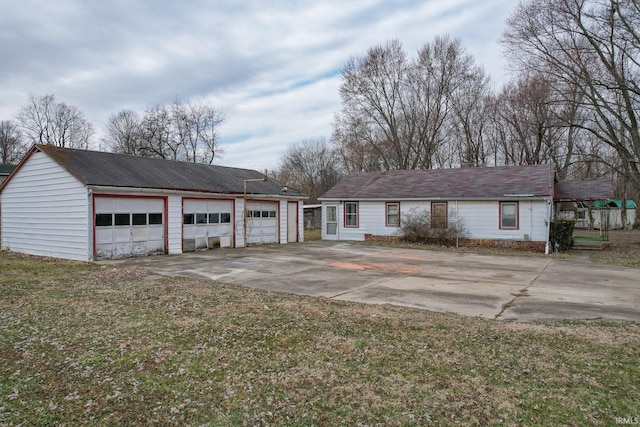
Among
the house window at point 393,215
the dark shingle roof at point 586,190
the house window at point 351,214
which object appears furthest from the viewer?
the house window at point 351,214

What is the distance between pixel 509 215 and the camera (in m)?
18.4

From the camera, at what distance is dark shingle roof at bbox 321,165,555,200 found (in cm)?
1870

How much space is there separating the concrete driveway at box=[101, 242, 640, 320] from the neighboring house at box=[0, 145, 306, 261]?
1.10 m

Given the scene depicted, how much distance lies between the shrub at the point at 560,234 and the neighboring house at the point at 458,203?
293mm

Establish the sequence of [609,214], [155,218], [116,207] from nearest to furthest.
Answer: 1. [116,207]
2. [155,218]
3. [609,214]

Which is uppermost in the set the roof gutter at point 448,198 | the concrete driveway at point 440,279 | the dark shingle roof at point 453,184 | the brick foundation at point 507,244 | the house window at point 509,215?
the dark shingle roof at point 453,184

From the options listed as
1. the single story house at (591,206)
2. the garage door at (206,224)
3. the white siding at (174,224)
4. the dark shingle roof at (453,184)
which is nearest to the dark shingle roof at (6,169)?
the garage door at (206,224)

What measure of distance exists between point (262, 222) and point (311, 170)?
2819 cm

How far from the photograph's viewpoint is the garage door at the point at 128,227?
13.8m

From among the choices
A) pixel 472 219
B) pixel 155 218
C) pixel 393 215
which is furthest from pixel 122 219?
pixel 472 219

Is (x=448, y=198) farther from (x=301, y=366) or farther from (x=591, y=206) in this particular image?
(x=591, y=206)

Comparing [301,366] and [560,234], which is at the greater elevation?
[560,234]

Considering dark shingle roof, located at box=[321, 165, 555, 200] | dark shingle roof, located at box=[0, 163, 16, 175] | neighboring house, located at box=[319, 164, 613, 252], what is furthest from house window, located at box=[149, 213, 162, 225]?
dark shingle roof, located at box=[0, 163, 16, 175]

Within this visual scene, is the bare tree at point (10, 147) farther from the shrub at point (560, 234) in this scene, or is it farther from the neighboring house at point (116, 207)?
the shrub at point (560, 234)
